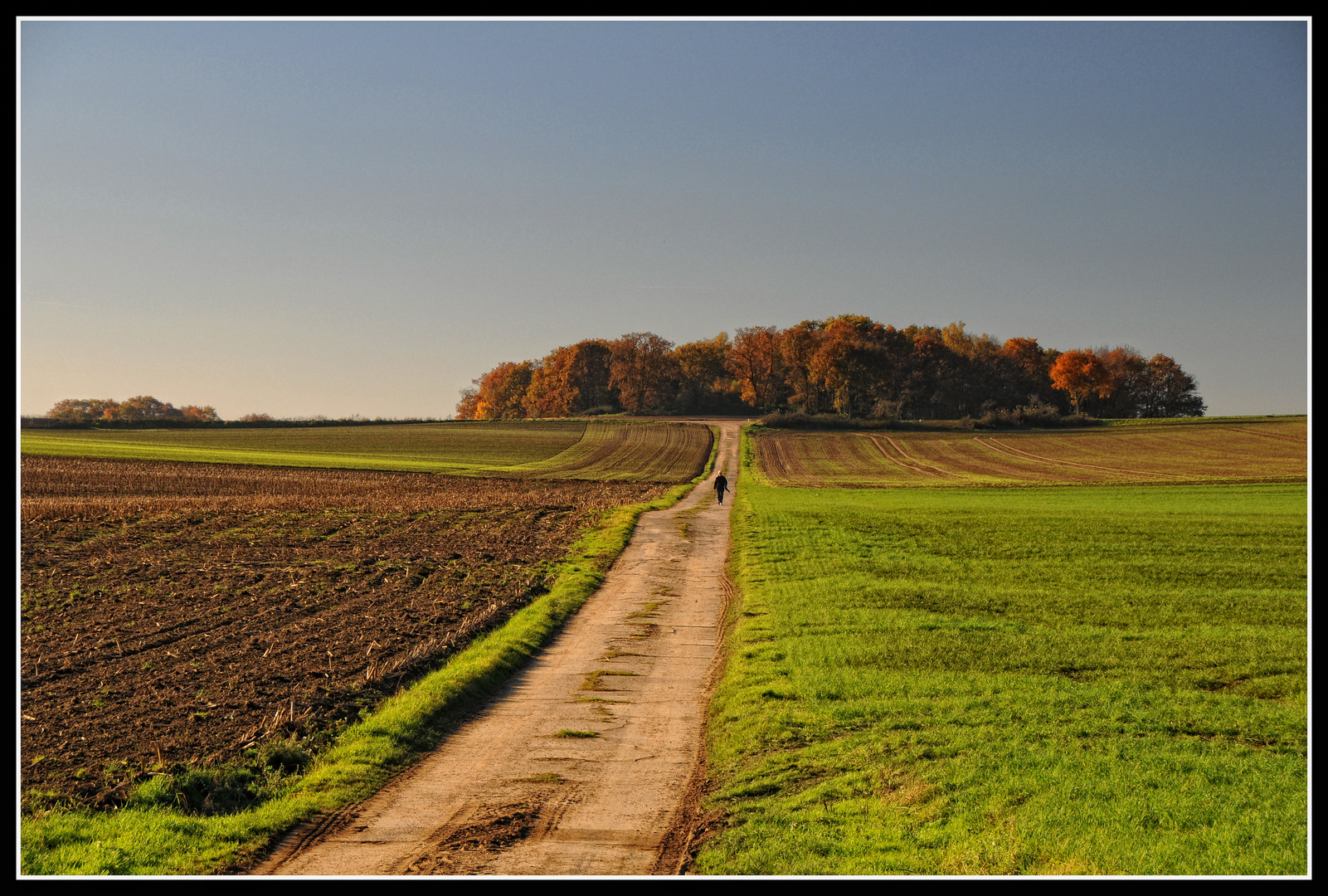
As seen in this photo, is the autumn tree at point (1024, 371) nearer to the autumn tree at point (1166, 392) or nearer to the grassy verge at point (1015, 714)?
the autumn tree at point (1166, 392)

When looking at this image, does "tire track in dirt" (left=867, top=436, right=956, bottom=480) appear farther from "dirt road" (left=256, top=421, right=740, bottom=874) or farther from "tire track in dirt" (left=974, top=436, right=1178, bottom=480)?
"dirt road" (left=256, top=421, right=740, bottom=874)

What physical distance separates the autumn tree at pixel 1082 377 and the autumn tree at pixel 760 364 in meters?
43.7

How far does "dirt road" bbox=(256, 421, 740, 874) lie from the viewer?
777 cm

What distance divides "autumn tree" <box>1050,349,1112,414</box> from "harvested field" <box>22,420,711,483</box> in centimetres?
6079

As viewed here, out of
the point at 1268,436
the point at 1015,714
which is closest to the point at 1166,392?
the point at 1268,436

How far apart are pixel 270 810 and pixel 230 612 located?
10.6 metres

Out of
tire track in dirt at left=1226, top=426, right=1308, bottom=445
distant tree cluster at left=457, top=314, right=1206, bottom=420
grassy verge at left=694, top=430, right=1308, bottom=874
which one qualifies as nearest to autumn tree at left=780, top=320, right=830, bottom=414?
distant tree cluster at left=457, top=314, right=1206, bottom=420

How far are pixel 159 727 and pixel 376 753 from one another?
2947 mm

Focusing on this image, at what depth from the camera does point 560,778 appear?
9719mm

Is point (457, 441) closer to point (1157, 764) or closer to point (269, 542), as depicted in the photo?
point (269, 542)

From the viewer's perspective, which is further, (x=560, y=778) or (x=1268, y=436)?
(x=1268, y=436)

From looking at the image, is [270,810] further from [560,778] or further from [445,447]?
[445,447]

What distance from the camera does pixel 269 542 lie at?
29641 mm
